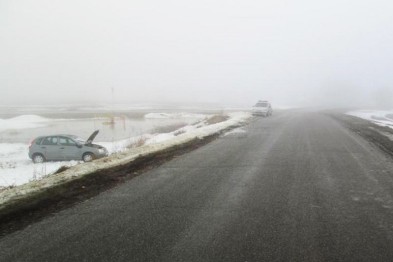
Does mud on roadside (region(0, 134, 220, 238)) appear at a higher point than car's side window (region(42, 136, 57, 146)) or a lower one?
higher

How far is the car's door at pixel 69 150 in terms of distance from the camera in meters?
21.9

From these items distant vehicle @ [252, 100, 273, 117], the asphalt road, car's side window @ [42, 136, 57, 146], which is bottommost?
car's side window @ [42, 136, 57, 146]

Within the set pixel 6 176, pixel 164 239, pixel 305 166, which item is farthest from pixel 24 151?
pixel 164 239

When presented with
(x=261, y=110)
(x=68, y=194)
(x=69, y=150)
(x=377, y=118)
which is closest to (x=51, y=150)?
(x=69, y=150)

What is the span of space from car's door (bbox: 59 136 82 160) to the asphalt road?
12.8 m

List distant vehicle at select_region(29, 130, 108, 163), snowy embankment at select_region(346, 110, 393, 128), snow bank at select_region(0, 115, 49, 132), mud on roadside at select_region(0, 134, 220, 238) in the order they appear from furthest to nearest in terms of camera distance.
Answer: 1. snow bank at select_region(0, 115, 49, 132)
2. snowy embankment at select_region(346, 110, 393, 128)
3. distant vehicle at select_region(29, 130, 108, 163)
4. mud on roadside at select_region(0, 134, 220, 238)

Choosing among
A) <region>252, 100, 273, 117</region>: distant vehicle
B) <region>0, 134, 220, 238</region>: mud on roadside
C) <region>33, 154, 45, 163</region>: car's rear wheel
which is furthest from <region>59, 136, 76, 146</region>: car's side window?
<region>252, 100, 273, 117</region>: distant vehicle

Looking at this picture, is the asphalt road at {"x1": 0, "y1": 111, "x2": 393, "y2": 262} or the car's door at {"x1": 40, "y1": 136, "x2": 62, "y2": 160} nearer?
the asphalt road at {"x1": 0, "y1": 111, "x2": 393, "y2": 262}

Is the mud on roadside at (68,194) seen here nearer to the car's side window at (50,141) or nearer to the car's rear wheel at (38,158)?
the car's side window at (50,141)

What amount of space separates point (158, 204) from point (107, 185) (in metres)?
2.27

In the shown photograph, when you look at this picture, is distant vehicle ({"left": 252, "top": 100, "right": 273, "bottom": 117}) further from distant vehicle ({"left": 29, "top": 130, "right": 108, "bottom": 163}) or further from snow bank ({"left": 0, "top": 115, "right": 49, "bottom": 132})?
snow bank ({"left": 0, "top": 115, "right": 49, "bottom": 132})

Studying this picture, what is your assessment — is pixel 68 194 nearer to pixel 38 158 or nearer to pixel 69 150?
pixel 69 150

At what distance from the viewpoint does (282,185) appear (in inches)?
338

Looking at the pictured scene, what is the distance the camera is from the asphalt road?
16.3 ft
